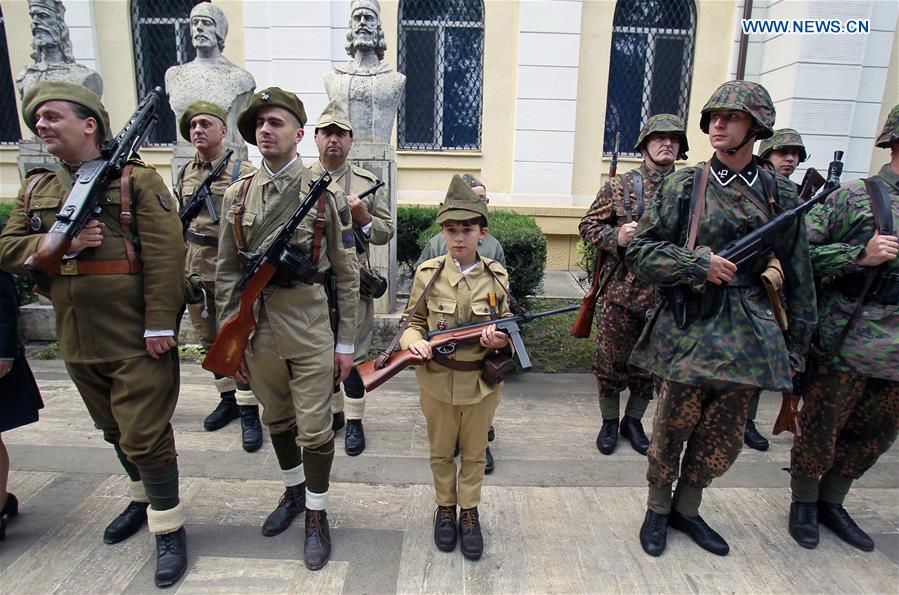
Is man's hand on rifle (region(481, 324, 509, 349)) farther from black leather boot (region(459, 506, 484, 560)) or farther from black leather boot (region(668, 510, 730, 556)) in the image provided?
black leather boot (region(668, 510, 730, 556))

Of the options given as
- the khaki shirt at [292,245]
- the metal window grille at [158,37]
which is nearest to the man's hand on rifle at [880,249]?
the khaki shirt at [292,245]

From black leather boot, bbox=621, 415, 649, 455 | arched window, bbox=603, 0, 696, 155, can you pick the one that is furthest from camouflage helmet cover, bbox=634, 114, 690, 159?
arched window, bbox=603, 0, 696, 155

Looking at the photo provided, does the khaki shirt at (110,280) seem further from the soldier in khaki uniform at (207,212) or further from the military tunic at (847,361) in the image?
the military tunic at (847,361)

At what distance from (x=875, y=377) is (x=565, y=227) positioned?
6.66 meters

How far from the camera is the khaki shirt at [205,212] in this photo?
3.68 meters

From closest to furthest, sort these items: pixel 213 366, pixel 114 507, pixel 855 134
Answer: pixel 213 366 < pixel 114 507 < pixel 855 134

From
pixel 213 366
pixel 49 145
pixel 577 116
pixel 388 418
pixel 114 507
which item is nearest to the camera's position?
pixel 49 145

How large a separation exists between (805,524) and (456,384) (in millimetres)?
2047

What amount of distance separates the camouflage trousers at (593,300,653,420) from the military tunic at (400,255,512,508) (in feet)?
4.24

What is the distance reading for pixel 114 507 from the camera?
9.73ft

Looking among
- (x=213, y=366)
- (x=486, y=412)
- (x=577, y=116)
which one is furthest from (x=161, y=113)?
(x=486, y=412)

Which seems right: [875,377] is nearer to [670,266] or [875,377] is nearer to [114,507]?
[670,266]

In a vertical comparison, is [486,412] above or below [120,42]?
below

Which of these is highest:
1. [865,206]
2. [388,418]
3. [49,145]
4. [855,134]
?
[855,134]
